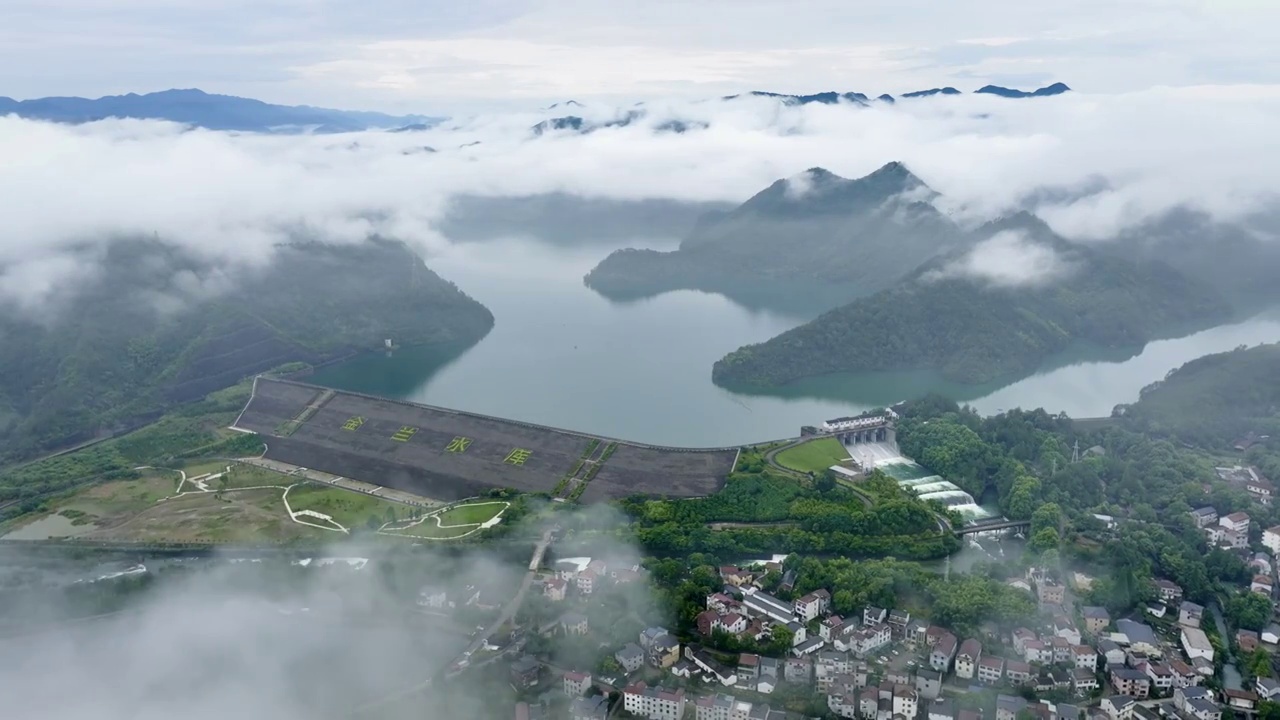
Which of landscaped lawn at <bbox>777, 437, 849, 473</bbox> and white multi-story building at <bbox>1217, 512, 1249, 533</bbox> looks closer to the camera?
white multi-story building at <bbox>1217, 512, 1249, 533</bbox>

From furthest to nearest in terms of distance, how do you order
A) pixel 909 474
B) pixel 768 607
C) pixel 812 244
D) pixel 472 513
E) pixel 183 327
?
1. pixel 812 244
2. pixel 183 327
3. pixel 909 474
4. pixel 472 513
5. pixel 768 607

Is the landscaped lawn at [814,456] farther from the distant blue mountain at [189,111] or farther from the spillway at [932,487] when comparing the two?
the distant blue mountain at [189,111]

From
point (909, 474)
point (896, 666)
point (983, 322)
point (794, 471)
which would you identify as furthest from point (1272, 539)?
point (983, 322)

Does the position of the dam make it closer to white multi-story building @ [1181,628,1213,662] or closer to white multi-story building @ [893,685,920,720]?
white multi-story building @ [1181,628,1213,662]

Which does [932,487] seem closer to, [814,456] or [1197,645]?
[814,456]

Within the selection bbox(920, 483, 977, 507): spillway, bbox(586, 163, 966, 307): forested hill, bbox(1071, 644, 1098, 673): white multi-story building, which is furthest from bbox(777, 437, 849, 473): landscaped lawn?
bbox(586, 163, 966, 307): forested hill

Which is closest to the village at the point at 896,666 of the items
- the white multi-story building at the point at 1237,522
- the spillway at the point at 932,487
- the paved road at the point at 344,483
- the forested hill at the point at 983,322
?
the white multi-story building at the point at 1237,522
